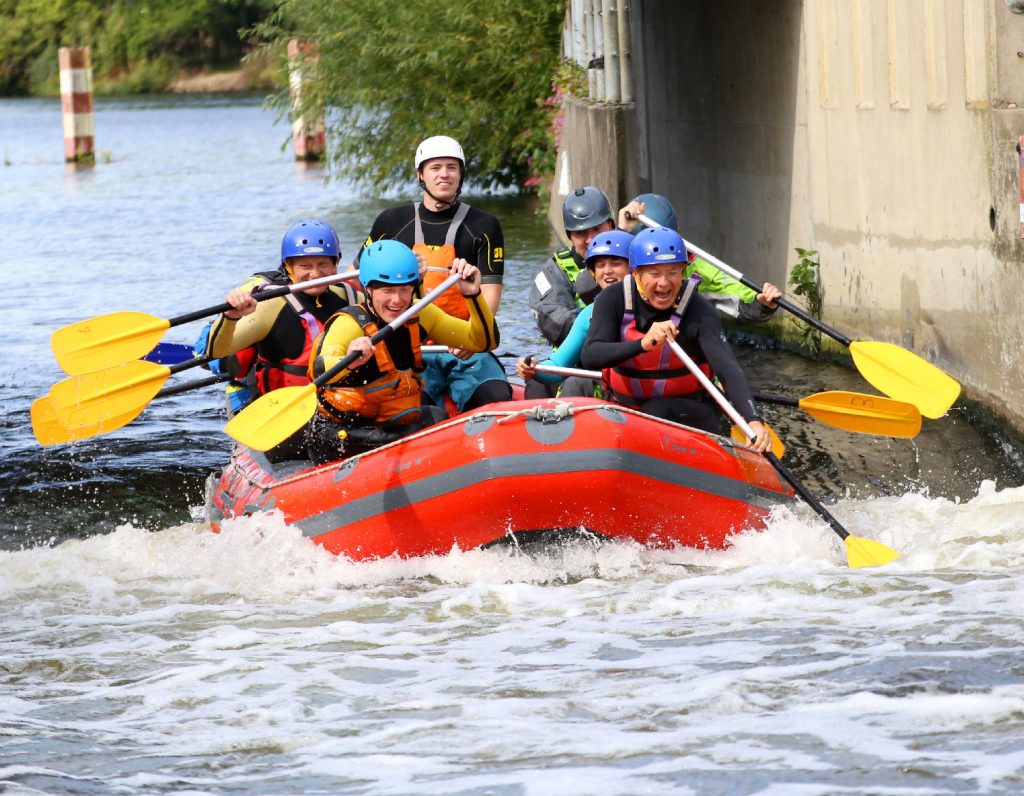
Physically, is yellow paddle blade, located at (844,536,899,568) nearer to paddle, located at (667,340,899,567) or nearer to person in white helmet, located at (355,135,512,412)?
paddle, located at (667,340,899,567)

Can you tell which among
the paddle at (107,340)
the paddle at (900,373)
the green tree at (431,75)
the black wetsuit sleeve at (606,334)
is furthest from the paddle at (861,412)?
the green tree at (431,75)

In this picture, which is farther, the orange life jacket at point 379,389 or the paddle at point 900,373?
the paddle at point 900,373

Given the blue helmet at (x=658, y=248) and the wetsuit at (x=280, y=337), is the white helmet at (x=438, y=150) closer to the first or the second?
the wetsuit at (x=280, y=337)

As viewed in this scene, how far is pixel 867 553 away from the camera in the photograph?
22.0 ft

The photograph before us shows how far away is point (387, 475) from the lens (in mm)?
→ 6848

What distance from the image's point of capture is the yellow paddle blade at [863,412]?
7.58 metres

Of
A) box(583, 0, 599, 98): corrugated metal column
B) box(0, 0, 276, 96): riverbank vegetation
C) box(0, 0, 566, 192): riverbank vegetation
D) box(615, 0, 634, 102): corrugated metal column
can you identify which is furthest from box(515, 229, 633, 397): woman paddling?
box(0, 0, 276, 96): riverbank vegetation

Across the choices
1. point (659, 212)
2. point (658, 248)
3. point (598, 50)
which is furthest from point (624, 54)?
point (658, 248)

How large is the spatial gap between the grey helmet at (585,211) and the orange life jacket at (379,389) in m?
1.42

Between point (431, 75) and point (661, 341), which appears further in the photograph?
point (431, 75)

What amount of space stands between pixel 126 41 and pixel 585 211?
77114 mm

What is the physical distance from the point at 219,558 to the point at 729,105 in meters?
8.00

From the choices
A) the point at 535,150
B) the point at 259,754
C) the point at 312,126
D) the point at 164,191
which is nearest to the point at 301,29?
the point at 312,126

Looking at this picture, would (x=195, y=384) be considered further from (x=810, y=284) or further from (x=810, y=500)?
(x=810, y=284)
